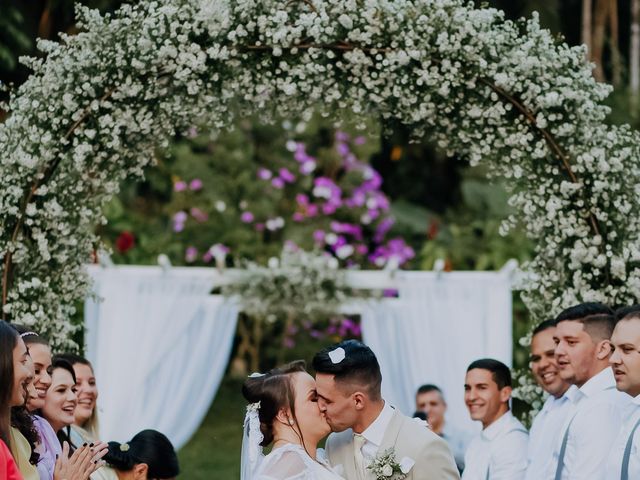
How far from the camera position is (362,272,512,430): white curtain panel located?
11.1 metres

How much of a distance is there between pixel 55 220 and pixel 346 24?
222 centimetres

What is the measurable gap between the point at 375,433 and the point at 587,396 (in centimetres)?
160

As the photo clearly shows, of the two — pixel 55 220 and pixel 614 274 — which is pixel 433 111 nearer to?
pixel 614 274

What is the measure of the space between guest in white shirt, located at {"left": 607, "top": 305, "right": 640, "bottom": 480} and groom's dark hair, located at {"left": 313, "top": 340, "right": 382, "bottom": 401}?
115 cm

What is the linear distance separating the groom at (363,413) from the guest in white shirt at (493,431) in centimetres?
187

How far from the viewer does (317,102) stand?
748cm

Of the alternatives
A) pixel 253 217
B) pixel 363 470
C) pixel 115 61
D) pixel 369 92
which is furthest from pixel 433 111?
pixel 253 217

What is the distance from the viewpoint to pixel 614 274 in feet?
23.5

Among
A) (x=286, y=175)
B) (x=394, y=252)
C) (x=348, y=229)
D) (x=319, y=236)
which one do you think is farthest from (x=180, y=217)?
(x=394, y=252)

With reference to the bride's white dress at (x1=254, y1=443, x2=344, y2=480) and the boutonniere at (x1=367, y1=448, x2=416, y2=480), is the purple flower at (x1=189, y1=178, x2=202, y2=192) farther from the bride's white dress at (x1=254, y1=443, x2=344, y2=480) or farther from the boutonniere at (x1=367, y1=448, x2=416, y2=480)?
the boutonniere at (x1=367, y1=448, x2=416, y2=480)

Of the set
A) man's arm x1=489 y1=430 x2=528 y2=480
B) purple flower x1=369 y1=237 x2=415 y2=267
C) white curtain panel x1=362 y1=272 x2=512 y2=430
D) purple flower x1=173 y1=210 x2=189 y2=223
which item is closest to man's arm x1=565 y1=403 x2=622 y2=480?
man's arm x1=489 y1=430 x2=528 y2=480

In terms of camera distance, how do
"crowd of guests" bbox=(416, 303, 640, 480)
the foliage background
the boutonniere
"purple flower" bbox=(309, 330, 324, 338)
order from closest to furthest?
the boutonniere → "crowd of guests" bbox=(416, 303, 640, 480) → the foliage background → "purple flower" bbox=(309, 330, 324, 338)

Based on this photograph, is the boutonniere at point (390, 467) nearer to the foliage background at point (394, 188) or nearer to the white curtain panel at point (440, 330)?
the white curtain panel at point (440, 330)

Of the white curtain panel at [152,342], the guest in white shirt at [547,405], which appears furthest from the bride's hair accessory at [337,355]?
the white curtain panel at [152,342]
